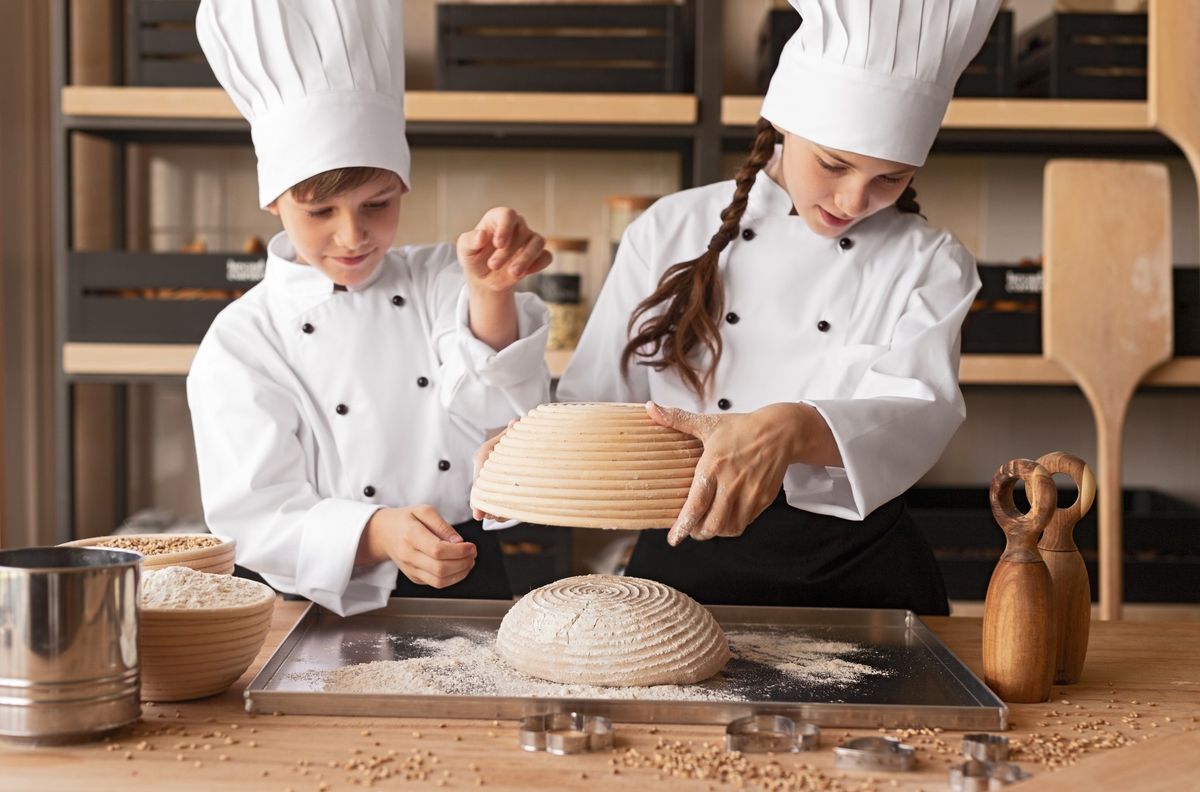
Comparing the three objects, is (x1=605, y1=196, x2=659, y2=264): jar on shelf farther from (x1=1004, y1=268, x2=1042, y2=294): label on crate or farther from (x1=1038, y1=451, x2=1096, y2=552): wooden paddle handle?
(x1=1038, y1=451, x2=1096, y2=552): wooden paddle handle

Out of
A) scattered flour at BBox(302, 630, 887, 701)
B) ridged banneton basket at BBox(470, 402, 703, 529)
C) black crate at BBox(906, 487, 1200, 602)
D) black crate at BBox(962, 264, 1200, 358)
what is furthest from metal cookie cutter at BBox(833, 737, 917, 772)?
black crate at BBox(962, 264, 1200, 358)

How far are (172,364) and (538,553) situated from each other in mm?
909

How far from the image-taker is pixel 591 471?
1133mm

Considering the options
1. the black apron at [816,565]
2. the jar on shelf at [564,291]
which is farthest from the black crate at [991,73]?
the black apron at [816,565]

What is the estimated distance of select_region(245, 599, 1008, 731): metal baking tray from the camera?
44.4 inches

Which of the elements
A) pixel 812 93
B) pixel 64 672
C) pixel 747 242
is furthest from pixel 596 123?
pixel 64 672

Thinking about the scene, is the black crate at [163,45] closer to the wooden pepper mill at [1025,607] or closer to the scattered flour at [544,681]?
the scattered flour at [544,681]

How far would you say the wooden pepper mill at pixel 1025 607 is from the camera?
47.0 inches

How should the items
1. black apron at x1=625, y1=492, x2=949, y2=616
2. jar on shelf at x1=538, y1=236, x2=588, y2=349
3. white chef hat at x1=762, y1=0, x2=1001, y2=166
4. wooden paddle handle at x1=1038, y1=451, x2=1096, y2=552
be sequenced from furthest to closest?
jar on shelf at x1=538, y1=236, x2=588, y2=349, black apron at x1=625, y1=492, x2=949, y2=616, white chef hat at x1=762, y1=0, x2=1001, y2=166, wooden paddle handle at x1=1038, y1=451, x2=1096, y2=552

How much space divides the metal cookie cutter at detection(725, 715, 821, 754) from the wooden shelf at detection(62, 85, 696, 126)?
175cm

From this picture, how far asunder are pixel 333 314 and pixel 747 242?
604 millimetres

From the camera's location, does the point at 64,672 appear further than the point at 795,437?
No

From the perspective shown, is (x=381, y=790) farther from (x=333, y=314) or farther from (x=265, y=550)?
(x=333, y=314)

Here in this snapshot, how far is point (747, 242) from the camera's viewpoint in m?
1.74
